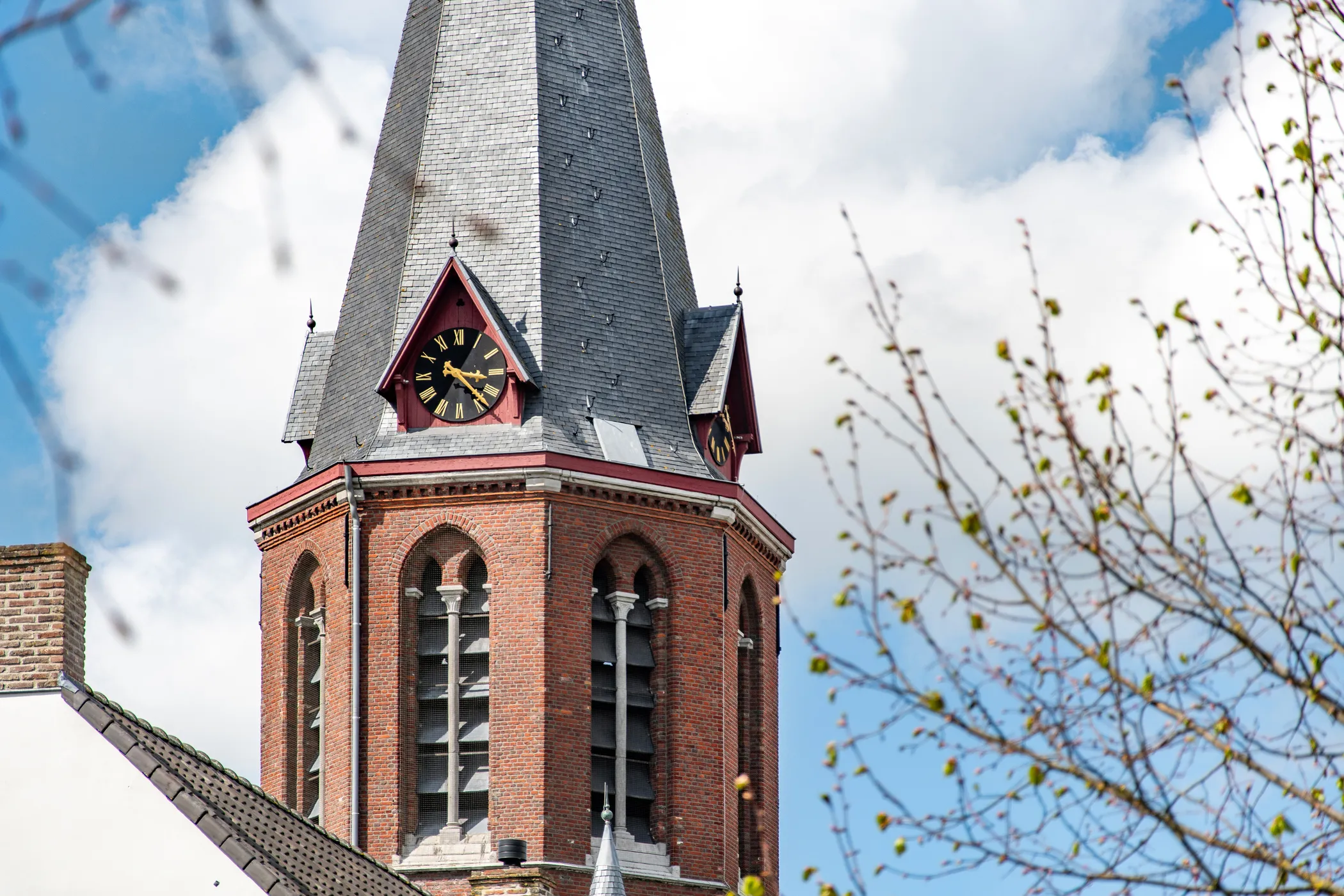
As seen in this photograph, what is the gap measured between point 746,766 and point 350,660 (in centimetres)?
615

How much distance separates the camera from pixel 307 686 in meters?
41.6

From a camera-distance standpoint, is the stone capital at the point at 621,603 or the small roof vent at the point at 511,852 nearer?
the small roof vent at the point at 511,852

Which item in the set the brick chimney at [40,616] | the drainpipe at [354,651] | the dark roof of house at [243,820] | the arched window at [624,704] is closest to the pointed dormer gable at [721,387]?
the arched window at [624,704]

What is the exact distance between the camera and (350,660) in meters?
40.1

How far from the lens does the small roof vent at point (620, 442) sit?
40719 millimetres

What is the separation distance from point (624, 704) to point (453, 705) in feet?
7.85

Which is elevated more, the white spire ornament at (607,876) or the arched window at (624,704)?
the arched window at (624,704)

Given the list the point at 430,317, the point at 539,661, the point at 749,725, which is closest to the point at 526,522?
the point at 539,661

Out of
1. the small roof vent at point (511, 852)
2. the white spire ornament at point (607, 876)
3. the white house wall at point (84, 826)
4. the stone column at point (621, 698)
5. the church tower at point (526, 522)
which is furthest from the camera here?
the stone column at point (621, 698)

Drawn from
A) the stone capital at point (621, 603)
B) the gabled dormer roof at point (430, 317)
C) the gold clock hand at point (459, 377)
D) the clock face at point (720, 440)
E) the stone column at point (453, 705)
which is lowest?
the stone column at point (453, 705)

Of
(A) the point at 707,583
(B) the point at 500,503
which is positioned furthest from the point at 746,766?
(B) the point at 500,503

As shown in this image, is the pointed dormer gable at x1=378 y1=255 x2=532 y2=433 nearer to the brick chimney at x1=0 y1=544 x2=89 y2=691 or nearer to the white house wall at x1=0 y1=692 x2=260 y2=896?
the brick chimney at x1=0 y1=544 x2=89 y2=691

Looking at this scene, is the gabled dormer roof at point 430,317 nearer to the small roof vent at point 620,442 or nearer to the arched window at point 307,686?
the small roof vent at point 620,442

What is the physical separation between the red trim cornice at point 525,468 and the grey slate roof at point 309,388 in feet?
4.52
